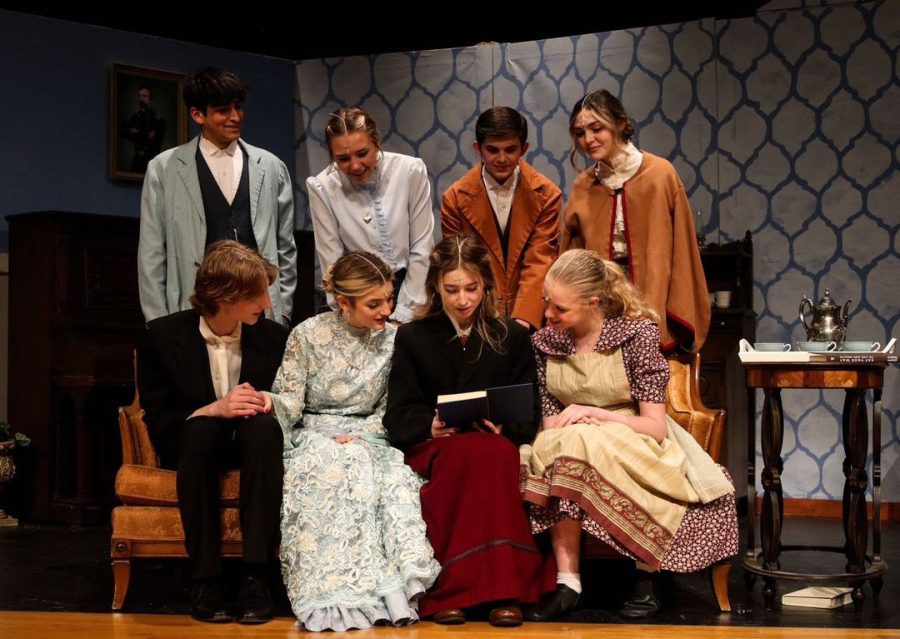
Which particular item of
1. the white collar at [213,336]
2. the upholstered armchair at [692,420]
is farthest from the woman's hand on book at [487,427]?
the white collar at [213,336]

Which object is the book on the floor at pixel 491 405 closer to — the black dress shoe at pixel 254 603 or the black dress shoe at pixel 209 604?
the black dress shoe at pixel 254 603

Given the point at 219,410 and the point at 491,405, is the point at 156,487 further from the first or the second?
Answer: the point at 491,405

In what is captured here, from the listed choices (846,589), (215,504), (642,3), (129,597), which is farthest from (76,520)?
(642,3)

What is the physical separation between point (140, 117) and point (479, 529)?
390cm

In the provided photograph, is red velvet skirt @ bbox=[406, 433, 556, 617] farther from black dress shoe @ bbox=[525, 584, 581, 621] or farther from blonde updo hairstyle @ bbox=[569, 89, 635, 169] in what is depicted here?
blonde updo hairstyle @ bbox=[569, 89, 635, 169]

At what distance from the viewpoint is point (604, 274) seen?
3.84 metres

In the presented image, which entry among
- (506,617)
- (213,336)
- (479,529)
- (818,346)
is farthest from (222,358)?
(818,346)

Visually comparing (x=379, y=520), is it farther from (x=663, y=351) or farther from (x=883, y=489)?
(x=883, y=489)

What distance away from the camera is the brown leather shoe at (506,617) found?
348cm

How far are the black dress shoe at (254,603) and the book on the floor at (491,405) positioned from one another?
2.42 ft

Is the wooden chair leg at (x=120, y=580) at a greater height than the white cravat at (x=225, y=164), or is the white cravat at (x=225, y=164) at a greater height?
the white cravat at (x=225, y=164)

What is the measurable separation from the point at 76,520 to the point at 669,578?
2.99 meters

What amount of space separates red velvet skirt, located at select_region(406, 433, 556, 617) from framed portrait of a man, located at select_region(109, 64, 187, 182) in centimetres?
357

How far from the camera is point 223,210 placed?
14.5 feet
